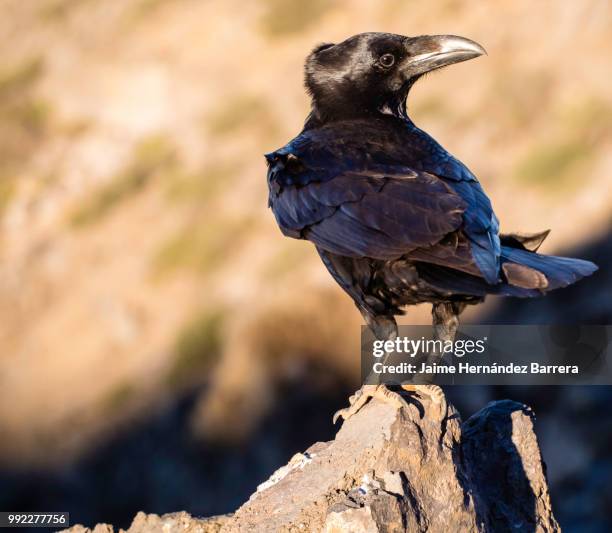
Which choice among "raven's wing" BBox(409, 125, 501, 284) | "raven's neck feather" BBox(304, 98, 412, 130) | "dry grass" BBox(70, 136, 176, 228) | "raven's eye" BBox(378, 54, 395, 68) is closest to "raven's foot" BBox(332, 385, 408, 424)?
"raven's wing" BBox(409, 125, 501, 284)

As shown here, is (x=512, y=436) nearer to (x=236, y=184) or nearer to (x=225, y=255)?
(x=225, y=255)

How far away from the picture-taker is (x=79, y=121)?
2553 centimetres

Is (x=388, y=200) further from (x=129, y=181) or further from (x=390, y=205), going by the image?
(x=129, y=181)

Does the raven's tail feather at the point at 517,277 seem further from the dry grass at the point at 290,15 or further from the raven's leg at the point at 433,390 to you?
the dry grass at the point at 290,15

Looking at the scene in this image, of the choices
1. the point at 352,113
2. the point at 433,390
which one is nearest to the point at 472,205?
the point at 433,390

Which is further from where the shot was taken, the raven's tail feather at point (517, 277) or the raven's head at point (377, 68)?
the raven's head at point (377, 68)

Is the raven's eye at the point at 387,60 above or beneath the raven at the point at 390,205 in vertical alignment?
above

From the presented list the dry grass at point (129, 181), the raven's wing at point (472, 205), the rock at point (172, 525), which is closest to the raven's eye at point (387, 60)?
the raven's wing at point (472, 205)

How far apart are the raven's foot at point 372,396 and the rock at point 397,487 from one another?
0.05 m

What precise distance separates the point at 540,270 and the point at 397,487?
1.37 m

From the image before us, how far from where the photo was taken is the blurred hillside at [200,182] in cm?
1903

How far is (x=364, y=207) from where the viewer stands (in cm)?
653

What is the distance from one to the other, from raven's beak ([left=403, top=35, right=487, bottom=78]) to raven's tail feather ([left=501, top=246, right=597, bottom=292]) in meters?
1.79

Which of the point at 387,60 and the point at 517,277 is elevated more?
the point at 387,60
